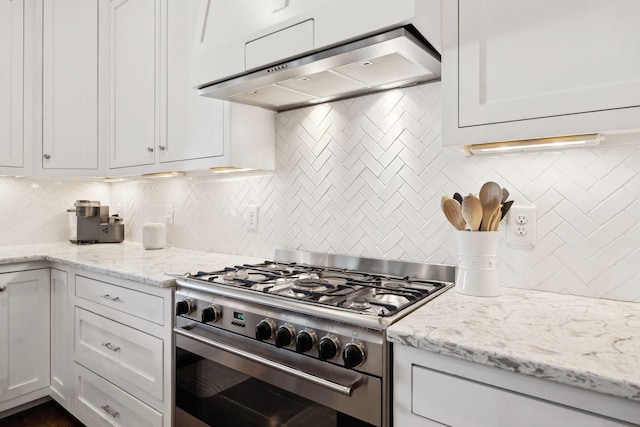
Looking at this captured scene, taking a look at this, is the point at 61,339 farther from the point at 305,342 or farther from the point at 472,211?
the point at 472,211

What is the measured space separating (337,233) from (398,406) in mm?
911

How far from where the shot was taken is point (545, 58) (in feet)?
3.24

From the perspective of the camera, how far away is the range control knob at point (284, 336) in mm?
1098

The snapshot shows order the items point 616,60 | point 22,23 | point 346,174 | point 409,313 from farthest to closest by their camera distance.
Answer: point 22,23 → point 346,174 → point 409,313 → point 616,60

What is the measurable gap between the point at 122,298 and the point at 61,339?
788 mm

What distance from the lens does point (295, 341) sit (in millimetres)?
1111

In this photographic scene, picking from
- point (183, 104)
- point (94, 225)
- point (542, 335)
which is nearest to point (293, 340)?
point (542, 335)

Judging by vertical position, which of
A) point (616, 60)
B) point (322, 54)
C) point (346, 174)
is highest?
point (322, 54)

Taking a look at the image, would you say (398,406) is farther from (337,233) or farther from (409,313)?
(337,233)

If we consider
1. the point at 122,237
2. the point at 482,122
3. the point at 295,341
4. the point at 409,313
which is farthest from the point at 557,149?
the point at 122,237

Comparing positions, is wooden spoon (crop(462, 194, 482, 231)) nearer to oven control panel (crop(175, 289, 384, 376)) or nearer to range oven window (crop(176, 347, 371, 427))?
oven control panel (crop(175, 289, 384, 376))

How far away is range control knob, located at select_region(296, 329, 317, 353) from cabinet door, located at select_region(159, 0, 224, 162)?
104 cm

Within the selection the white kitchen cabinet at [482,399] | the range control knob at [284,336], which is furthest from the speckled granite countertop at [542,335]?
the range control knob at [284,336]

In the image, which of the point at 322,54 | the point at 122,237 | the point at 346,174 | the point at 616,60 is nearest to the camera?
the point at 616,60
